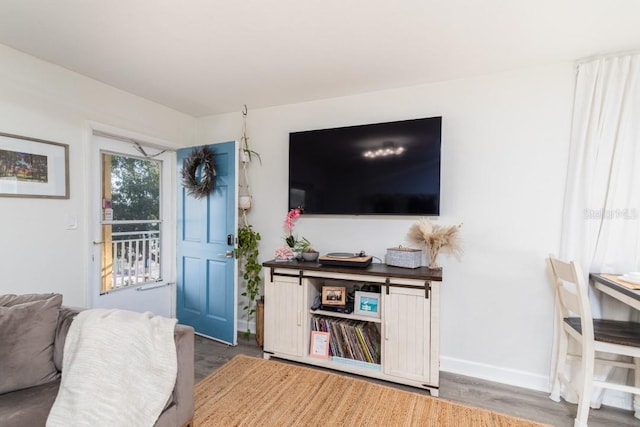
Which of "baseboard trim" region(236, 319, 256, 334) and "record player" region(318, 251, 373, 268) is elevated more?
"record player" region(318, 251, 373, 268)

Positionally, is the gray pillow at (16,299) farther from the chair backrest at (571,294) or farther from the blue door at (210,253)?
the chair backrest at (571,294)

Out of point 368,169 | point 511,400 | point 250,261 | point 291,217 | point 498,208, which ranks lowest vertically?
point 511,400

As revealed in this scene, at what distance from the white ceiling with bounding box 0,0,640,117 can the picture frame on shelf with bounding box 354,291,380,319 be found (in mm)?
1703

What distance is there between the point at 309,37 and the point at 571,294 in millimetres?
2231

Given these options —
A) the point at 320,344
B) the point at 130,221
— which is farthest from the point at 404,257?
the point at 130,221

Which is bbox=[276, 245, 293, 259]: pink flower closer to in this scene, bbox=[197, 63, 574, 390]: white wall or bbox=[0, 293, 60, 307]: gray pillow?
bbox=[197, 63, 574, 390]: white wall

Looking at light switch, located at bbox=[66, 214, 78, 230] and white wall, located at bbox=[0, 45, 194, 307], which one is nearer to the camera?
white wall, located at bbox=[0, 45, 194, 307]

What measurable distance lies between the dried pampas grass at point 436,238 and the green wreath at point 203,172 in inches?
76.9

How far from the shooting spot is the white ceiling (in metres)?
1.62

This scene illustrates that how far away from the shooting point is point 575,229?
2.10 m

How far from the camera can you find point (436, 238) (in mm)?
2309

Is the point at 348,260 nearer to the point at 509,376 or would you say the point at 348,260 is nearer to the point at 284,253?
the point at 284,253

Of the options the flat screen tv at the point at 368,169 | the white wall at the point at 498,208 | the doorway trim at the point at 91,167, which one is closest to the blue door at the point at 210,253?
the doorway trim at the point at 91,167

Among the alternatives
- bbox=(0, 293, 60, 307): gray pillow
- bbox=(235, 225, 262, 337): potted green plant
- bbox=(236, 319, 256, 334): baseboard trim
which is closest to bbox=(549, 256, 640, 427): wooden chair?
bbox=(235, 225, 262, 337): potted green plant
